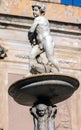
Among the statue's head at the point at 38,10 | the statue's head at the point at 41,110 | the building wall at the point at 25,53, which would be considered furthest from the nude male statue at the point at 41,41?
the building wall at the point at 25,53

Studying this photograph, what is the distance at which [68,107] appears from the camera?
21.9 meters

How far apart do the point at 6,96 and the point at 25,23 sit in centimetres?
212

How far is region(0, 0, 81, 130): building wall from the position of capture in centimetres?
2106

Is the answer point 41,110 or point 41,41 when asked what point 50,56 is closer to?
point 41,41

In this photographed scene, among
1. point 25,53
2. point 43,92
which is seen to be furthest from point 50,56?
point 25,53

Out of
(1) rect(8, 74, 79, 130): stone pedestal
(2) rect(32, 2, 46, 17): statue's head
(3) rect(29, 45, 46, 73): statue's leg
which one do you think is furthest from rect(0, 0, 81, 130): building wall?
(1) rect(8, 74, 79, 130): stone pedestal

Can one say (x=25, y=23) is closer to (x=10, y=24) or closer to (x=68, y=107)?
(x=10, y=24)

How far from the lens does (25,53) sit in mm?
21781

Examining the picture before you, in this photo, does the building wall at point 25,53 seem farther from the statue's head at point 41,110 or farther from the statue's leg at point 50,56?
the statue's head at point 41,110

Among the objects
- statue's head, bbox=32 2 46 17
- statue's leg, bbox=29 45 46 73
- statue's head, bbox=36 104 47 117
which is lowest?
statue's head, bbox=36 104 47 117

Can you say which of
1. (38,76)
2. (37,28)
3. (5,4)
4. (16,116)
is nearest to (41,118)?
(38,76)

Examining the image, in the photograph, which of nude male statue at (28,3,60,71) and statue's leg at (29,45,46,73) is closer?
statue's leg at (29,45,46,73)

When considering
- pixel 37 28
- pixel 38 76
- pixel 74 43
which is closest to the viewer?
pixel 38 76

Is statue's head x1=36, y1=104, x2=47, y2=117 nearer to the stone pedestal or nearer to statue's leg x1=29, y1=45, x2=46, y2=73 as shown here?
the stone pedestal
